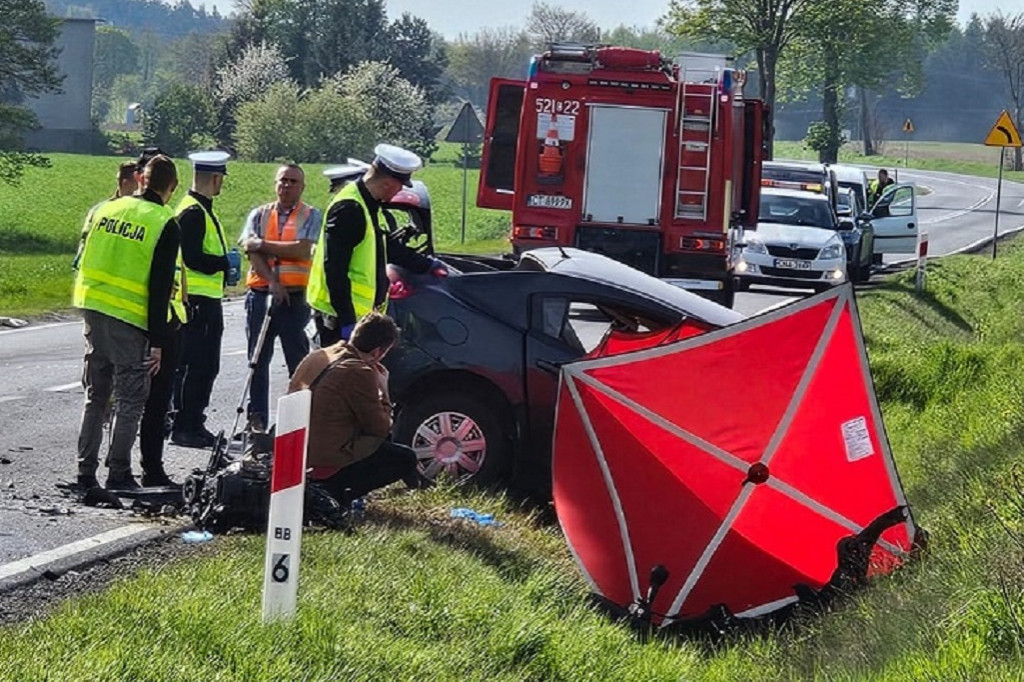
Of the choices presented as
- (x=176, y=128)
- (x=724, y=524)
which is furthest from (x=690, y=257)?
(x=176, y=128)

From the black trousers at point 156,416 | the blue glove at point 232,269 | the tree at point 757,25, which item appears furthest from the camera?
the tree at point 757,25

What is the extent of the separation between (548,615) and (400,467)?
4.55 ft

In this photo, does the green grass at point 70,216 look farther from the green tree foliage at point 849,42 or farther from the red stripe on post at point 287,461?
the red stripe on post at point 287,461

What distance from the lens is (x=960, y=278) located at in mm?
29312

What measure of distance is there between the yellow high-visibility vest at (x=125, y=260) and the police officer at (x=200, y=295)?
1.39 metres

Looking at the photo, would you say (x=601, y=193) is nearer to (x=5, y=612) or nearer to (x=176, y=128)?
(x=5, y=612)

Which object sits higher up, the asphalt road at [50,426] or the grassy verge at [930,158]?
the grassy verge at [930,158]

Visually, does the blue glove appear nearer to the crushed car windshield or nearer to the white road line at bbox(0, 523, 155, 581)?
the white road line at bbox(0, 523, 155, 581)

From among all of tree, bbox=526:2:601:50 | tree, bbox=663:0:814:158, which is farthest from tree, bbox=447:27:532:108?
tree, bbox=663:0:814:158

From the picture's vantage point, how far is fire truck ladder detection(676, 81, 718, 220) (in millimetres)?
18922

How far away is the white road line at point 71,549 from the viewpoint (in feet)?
24.2

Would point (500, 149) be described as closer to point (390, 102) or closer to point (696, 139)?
point (696, 139)

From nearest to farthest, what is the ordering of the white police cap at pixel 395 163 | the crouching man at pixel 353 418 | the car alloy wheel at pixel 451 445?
the crouching man at pixel 353 418 → the white police cap at pixel 395 163 → the car alloy wheel at pixel 451 445

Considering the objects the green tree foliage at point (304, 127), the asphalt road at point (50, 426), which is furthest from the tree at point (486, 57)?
the asphalt road at point (50, 426)
